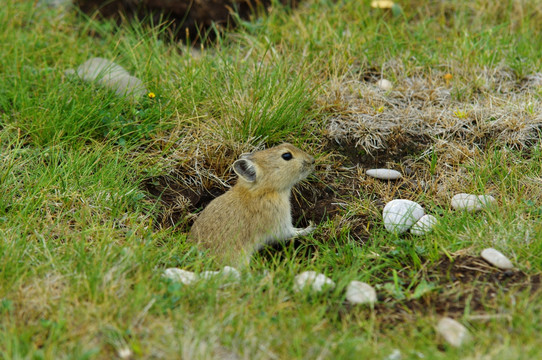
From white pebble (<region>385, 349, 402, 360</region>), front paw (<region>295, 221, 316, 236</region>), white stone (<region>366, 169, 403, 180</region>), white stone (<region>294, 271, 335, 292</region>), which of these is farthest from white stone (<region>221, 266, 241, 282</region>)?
white stone (<region>366, 169, 403, 180</region>)

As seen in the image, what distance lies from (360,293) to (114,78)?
3.61 metres

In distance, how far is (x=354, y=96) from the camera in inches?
254

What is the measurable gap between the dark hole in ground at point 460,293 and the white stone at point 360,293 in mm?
47

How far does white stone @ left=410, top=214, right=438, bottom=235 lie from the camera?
15.9ft

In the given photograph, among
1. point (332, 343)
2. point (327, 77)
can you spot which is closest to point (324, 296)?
point (332, 343)

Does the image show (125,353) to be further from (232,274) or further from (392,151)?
(392,151)

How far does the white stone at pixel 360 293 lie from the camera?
402cm

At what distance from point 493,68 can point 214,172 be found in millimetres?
3242

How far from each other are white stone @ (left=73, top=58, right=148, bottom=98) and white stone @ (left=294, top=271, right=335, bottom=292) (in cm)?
285

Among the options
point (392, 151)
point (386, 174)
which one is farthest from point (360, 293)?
point (392, 151)

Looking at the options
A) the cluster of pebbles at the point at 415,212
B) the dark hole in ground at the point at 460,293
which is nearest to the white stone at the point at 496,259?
the dark hole in ground at the point at 460,293

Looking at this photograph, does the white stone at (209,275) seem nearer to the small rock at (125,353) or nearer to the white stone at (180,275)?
the white stone at (180,275)

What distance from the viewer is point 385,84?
Answer: 6.62 metres

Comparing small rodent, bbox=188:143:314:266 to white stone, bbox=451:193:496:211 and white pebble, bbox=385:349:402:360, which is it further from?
white pebble, bbox=385:349:402:360
